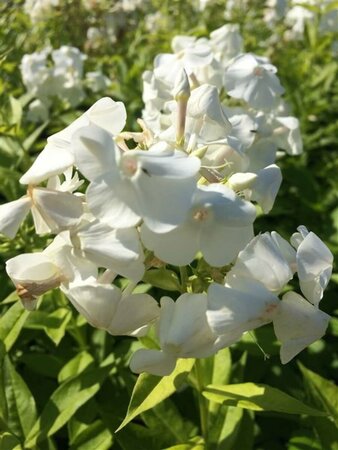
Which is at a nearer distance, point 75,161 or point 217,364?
point 75,161

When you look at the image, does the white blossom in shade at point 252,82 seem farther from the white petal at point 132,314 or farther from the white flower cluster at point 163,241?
the white petal at point 132,314

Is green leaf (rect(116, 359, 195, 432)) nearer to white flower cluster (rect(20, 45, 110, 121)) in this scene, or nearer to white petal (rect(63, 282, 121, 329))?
white petal (rect(63, 282, 121, 329))

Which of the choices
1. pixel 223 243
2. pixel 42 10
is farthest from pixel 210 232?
pixel 42 10

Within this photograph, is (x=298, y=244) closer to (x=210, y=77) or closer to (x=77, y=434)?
(x=77, y=434)

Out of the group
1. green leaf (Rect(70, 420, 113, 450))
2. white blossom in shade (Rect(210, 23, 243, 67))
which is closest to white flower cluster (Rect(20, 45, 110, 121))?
white blossom in shade (Rect(210, 23, 243, 67))

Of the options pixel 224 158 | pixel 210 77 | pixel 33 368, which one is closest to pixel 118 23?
pixel 210 77

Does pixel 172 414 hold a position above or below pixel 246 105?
below

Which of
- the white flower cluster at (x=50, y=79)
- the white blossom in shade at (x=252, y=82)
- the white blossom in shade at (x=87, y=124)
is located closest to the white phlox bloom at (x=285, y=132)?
the white blossom in shade at (x=252, y=82)
